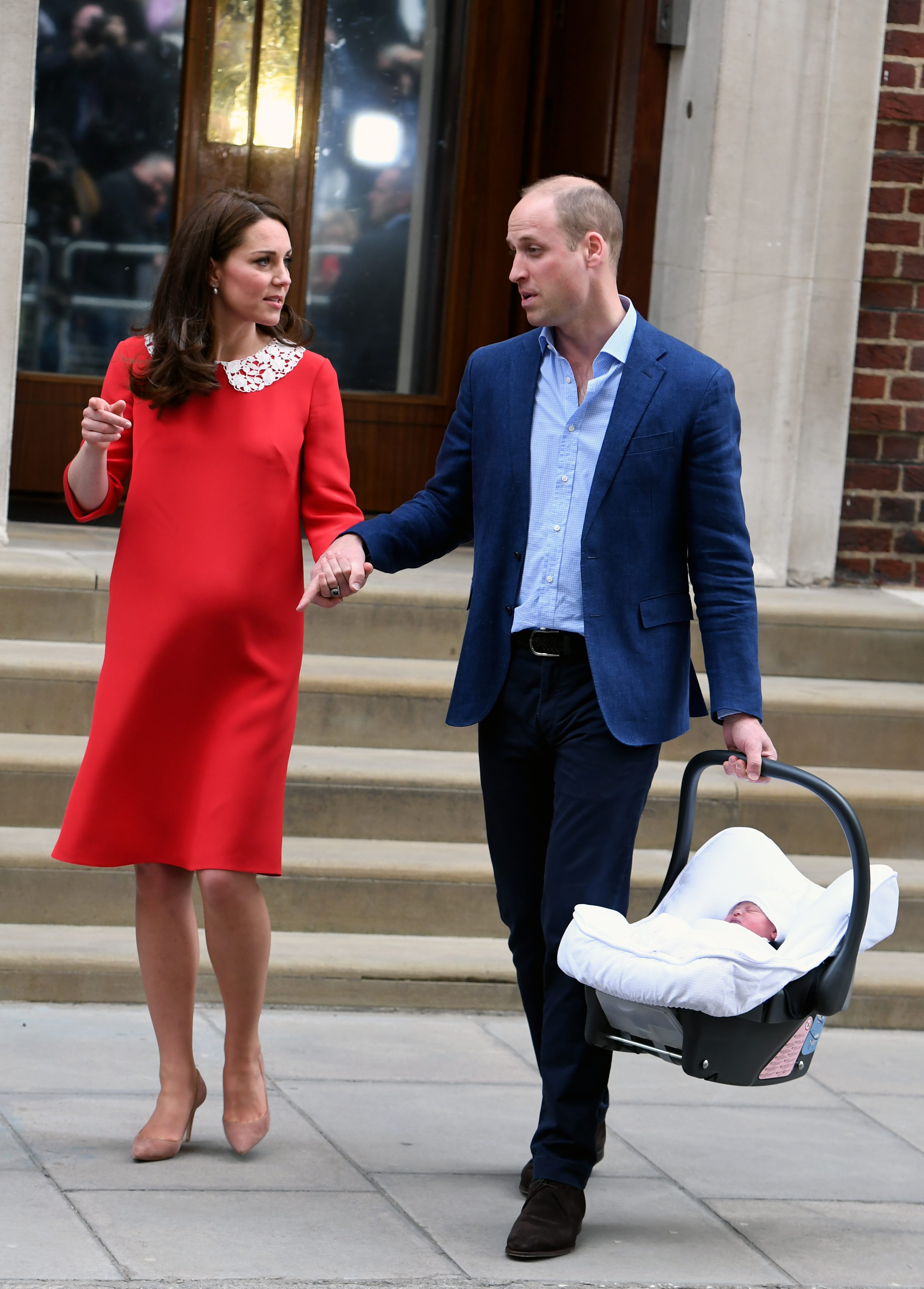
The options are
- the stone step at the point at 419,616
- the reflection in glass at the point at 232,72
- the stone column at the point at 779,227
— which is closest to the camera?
the stone step at the point at 419,616

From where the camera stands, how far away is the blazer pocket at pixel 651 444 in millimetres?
3443

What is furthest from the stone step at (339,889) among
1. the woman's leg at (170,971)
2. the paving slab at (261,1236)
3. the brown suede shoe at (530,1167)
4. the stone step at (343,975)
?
the paving slab at (261,1236)

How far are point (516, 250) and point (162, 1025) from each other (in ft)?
5.67

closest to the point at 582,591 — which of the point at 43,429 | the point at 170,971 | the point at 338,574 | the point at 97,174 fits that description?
the point at 338,574

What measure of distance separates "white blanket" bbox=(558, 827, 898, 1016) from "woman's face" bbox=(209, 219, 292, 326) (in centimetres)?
137

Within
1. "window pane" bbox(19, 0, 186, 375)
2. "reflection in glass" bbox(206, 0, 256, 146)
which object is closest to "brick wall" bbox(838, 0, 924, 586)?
"reflection in glass" bbox(206, 0, 256, 146)

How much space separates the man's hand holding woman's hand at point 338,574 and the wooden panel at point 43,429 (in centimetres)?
441

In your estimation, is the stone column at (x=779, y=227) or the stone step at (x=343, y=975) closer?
the stone step at (x=343, y=975)

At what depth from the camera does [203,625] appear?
11.9 ft

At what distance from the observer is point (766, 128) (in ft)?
22.1

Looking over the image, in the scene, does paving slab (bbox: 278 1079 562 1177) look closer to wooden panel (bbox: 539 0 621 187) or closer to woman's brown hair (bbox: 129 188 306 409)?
woman's brown hair (bbox: 129 188 306 409)

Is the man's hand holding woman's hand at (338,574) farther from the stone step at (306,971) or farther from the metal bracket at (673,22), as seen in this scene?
the metal bracket at (673,22)

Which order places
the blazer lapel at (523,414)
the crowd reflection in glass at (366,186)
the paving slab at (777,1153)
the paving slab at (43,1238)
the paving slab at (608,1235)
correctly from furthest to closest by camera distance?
1. the crowd reflection in glass at (366,186)
2. the paving slab at (777,1153)
3. the blazer lapel at (523,414)
4. the paving slab at (608,1235)
5. the paving slab at (43,1238)

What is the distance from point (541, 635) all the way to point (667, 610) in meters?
0.25
